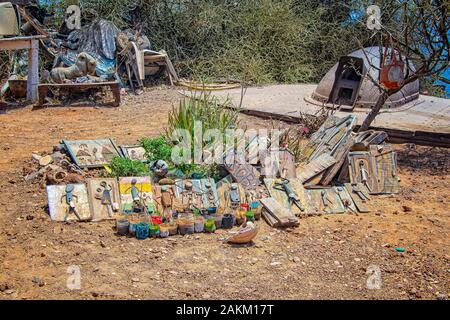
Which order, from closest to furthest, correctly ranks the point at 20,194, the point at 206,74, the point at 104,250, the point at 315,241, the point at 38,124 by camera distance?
the point at 104,250
the point at 315,241
the point at 20,194
the point at 38,124
the point at 206,74

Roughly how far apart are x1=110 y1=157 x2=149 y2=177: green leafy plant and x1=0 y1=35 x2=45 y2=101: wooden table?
4.01 metres

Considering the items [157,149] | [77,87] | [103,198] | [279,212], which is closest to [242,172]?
[279,212]

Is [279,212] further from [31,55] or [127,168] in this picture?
[31,55]

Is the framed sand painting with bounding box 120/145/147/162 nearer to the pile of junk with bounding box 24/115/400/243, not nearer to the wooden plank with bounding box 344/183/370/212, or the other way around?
the pile of junk with bounding box 24/115/400/243

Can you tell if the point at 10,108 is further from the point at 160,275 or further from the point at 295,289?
the point at 295,289

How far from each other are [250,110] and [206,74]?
2.91 meters

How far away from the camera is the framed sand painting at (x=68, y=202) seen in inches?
193

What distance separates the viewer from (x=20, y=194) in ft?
17.7

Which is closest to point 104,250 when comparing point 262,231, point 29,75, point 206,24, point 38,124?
point 262,231

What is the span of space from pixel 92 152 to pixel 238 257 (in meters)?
2.34

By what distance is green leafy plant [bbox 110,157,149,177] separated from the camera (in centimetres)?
554

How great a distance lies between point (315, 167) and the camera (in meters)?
5.91

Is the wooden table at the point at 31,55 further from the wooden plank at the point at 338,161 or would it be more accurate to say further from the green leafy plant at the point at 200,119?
the wooden plank at the point at 338,161

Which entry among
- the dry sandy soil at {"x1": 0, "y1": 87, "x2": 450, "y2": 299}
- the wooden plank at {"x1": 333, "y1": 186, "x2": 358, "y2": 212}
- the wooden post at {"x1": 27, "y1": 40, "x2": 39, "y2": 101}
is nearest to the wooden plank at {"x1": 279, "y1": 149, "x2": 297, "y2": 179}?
the wooden plank at {"x1": 333, "y1": 186, "x2": 358, "y2": 212}
